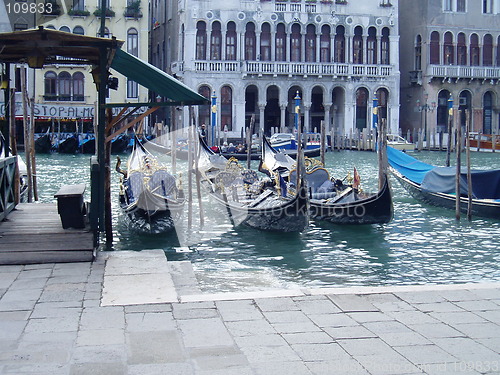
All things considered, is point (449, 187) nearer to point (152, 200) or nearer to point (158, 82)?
point (152, 200)

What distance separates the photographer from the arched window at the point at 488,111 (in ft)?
87.6

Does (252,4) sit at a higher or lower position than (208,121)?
higher

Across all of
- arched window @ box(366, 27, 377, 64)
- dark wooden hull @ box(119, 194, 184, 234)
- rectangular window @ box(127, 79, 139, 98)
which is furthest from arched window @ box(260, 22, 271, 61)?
dark wooden hull @ box(119, 194, 184, 234)

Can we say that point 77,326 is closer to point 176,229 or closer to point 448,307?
point 448,307

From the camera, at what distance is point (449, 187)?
9.87 meters

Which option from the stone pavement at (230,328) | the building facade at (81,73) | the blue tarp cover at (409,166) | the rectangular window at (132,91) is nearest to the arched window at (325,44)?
the building facade at (81,73)

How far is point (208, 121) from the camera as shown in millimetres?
24406

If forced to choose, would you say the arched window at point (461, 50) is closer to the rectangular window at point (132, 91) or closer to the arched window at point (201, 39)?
the arched window at point (201, 39)

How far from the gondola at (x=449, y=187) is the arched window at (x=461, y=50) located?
53.6ft

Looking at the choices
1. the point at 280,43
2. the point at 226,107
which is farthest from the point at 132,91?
the point at 280,43

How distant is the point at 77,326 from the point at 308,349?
1.00 m

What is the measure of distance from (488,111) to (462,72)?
210 centimetres

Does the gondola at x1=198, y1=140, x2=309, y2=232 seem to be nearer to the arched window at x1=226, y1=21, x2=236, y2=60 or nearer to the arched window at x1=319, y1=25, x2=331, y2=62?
the arched window at x1=226, y1=21, x2=236, y2=60

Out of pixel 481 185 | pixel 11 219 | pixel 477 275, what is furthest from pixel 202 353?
pixel 481 185
